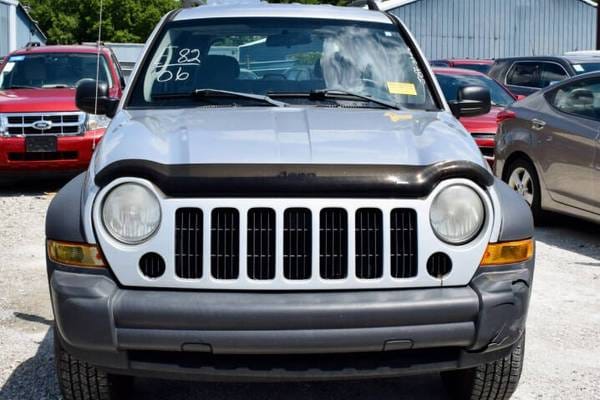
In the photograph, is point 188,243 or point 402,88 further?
point 402,88

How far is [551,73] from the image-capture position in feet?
49.8

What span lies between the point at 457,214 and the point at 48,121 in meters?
→ 7.61

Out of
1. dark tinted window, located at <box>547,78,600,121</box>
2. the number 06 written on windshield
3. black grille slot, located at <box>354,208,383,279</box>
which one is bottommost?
black grille slot, located at <box>354,208,383,279</box>

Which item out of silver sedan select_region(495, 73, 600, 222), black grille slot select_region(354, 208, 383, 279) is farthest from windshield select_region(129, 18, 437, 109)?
silver sedan select_region(495, 73, 600, 222)

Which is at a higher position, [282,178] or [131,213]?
[282,178]

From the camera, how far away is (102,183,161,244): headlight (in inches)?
138

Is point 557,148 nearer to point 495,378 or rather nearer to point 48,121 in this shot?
point 495,378

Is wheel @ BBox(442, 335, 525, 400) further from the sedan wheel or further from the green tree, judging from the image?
the green tree

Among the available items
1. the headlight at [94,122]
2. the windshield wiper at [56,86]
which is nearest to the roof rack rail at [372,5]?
the headlight at [94,122]

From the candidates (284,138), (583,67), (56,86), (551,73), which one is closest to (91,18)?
(551,73)

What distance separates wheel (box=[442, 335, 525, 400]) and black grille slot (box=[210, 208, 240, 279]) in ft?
3.72

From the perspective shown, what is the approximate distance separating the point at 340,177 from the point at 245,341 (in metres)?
0.67

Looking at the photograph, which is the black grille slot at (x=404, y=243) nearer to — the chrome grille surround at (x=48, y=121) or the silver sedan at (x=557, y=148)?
the silver sedan at (x=557, y=148)

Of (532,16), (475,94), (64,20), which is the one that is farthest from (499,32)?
(475,94)
